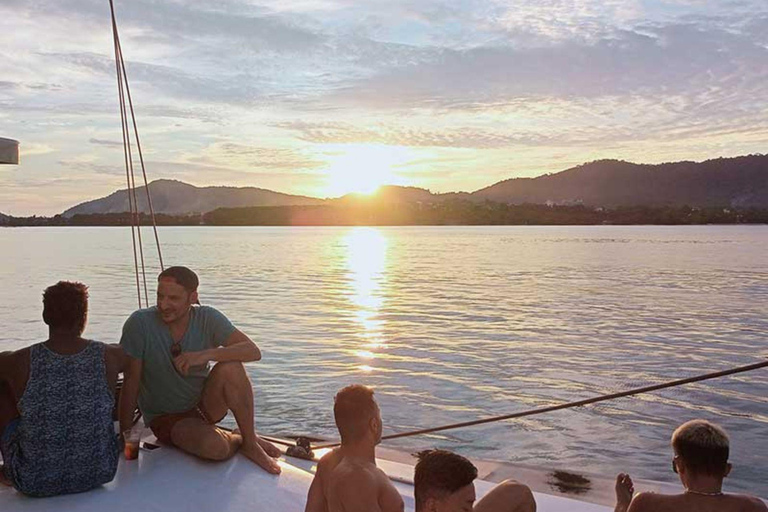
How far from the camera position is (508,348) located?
59.6 ft

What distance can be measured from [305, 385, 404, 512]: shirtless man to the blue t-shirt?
2.13 metres

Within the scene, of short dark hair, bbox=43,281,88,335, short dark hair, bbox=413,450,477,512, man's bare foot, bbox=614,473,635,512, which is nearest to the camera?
short dark hair, bbox=413,450,477,512

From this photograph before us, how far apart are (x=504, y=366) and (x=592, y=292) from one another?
1708cm

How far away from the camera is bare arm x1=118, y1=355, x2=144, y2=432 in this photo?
5.25 m

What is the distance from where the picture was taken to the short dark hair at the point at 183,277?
5.28 metres

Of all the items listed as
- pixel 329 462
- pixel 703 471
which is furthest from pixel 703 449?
pixel 329 462

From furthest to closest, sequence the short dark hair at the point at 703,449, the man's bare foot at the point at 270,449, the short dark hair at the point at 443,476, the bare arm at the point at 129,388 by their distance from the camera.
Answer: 1. the man's bare foot at the point at 270,449
2. the bare arm at the point at 129,388
3. the short dark hair at the point at 703,449
4. the short dark hair at the point at 443,476

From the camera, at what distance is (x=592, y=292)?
32.2m

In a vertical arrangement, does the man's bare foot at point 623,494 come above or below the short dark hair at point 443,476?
below

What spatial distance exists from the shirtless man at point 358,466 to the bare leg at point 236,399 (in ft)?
6.36

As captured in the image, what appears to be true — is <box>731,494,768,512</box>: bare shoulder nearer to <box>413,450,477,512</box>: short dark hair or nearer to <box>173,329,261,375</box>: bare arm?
<box>413,450,477,512</box>: short dark hair

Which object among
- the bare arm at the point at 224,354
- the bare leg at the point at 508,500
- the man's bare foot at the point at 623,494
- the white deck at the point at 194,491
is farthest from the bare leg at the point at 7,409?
the man's bare foot at the point at 623,494

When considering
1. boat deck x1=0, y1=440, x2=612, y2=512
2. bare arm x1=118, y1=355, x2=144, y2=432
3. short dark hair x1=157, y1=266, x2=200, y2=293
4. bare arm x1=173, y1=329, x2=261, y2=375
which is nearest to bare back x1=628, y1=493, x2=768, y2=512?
boat deck x1=0, y1=440, x2=612, y2=512

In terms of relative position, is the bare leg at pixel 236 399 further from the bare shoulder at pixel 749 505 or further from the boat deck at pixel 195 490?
the bare shoulder at pixel 749 505
